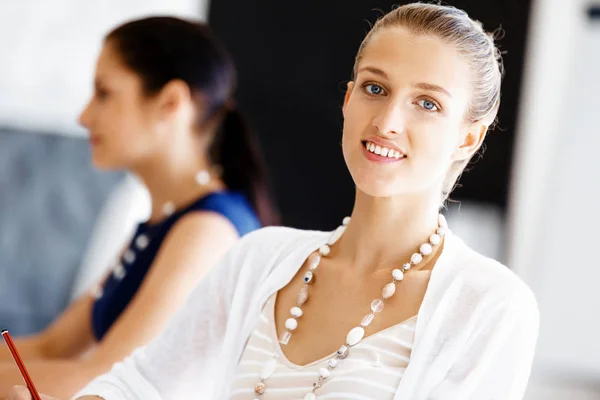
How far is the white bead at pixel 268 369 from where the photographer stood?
110cm

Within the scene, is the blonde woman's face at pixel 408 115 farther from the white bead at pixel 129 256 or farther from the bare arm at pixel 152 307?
the white bead at pixel 129 256

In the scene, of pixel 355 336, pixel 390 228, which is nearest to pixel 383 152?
pixel 390 228

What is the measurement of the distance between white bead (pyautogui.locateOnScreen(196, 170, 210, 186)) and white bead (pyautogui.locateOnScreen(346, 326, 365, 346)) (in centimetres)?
81

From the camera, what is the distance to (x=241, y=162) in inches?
75.5

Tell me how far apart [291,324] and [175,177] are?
2.50 feet

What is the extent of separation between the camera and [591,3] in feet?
10.7

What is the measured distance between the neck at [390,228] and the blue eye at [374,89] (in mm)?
125

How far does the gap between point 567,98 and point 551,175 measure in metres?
0.28

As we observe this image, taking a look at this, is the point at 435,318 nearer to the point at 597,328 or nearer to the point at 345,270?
the point at 345,270

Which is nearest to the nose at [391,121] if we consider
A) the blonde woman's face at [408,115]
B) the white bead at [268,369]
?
the blonde woman's face at [408,115]

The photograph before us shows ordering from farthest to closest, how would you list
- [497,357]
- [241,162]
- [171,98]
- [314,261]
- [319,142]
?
[319,142] → [241,162] → [171,98] → [314,261] → [497,357]

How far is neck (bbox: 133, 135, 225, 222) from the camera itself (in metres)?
1.81

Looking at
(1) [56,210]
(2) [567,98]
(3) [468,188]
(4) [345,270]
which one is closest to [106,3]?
(1) [56,210]

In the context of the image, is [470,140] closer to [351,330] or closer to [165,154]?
[351,330]
